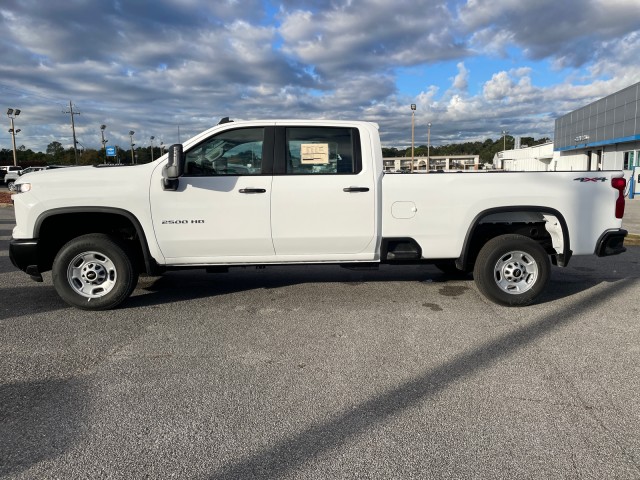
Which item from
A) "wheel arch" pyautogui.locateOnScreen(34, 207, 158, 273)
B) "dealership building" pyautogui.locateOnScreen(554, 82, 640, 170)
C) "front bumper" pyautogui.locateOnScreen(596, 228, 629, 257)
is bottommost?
"front bumper" pyautogui.locateOnScreen(596, 228, 629, 257)

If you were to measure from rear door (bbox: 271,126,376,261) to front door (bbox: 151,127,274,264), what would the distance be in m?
0.18

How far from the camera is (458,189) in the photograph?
5355mm

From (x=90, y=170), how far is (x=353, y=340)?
3365 mm

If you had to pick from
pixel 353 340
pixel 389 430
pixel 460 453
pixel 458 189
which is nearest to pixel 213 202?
pixel 353 340

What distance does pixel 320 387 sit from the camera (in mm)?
3574

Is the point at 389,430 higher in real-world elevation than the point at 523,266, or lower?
lower

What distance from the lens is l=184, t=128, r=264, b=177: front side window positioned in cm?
525

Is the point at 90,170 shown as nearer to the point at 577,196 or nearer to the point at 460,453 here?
the point at 460,453

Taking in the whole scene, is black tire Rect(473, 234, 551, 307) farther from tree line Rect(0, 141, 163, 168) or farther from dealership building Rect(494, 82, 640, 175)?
tree line Rect(0, 141, 163, 168)

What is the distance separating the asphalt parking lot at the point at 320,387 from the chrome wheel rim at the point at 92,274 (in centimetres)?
28

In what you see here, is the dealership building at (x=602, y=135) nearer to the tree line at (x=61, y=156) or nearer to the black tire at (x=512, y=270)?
the black tire at (x=512, y=270)

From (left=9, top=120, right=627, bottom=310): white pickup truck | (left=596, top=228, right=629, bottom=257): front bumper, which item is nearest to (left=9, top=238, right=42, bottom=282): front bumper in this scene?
(left=9, top=120, right=627, bottom=310): white pickup truck

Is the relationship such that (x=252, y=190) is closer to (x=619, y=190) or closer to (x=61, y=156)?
(x=619, y=190)

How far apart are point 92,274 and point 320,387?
313cm
